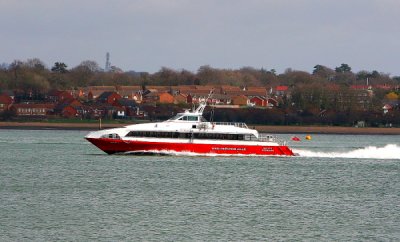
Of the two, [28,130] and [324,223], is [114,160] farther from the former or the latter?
[28,130]

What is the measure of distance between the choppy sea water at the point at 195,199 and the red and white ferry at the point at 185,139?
1.08m

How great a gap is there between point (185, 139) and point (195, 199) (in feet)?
77.4

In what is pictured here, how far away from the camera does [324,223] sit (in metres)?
54.2

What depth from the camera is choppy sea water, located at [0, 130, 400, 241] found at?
51.1m

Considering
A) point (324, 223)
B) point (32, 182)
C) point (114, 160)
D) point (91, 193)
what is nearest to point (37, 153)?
point (114, 160)

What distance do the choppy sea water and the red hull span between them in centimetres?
96

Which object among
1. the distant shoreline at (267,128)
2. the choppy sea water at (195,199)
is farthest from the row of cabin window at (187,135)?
the distant shoreline at (267,128)

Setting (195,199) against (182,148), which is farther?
(182,148)

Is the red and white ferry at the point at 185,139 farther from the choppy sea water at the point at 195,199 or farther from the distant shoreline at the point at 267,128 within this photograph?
the distant shoreline at the point at 267,128

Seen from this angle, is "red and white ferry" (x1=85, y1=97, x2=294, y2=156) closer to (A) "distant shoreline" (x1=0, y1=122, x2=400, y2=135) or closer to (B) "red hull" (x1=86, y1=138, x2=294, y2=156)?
(B) "red hull" (x1=86, y1=138, x2=294, y2=156)

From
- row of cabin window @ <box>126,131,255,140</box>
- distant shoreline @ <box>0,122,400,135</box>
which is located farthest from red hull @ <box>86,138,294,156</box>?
distant shoreline @ <box>0,122,400,135</box>

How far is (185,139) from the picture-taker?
282 ft

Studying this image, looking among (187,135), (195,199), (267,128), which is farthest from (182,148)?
(267,128)

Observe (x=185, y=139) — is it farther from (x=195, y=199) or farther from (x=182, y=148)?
(x=195, y=199)
